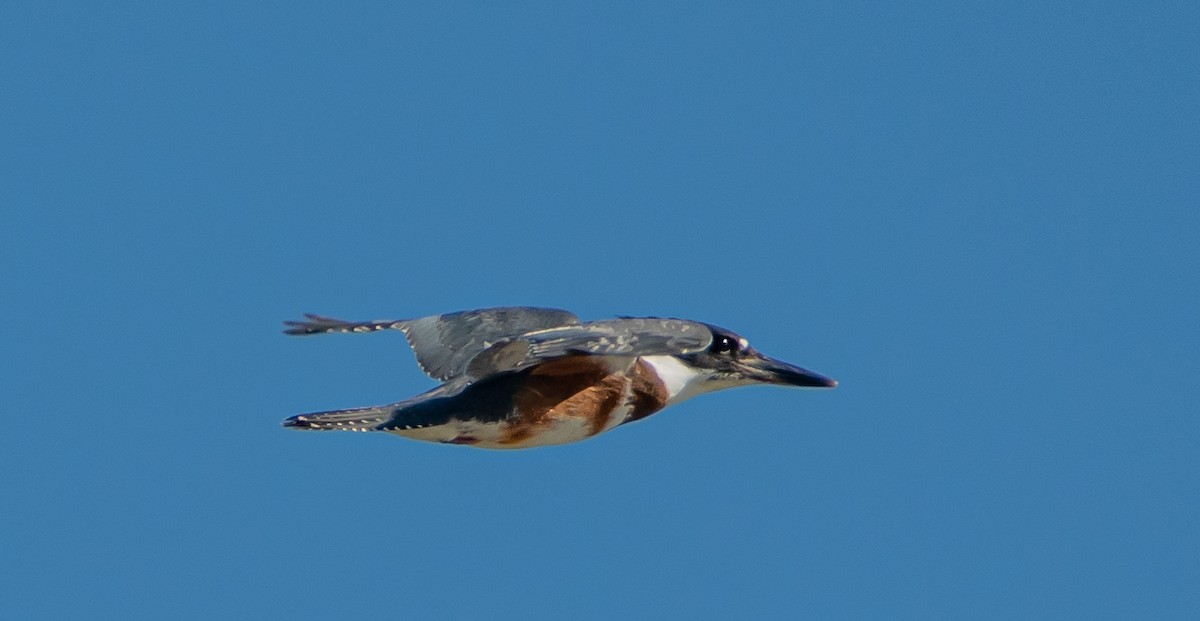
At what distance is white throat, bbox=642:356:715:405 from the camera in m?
10.1

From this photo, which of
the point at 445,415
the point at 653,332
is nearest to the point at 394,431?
the point at 445,415

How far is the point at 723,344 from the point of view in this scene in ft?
33.6

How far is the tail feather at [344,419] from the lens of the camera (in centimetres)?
959

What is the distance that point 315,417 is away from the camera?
9.63m

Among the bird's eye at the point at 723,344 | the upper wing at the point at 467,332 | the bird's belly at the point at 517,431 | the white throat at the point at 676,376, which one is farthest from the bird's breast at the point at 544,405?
the bird's eye at the point at 723,344

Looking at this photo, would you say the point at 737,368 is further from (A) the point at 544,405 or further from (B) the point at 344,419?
(B) the point at 344,419

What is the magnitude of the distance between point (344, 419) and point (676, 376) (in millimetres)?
1973

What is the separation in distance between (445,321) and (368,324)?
2.79 feet

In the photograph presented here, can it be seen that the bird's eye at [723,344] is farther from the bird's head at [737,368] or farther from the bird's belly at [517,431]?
the bird's belly at [517,431]

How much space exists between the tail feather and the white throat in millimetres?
1573

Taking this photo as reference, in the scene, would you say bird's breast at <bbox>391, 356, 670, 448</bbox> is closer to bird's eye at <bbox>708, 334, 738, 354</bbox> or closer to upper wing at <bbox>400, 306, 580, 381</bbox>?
upper wing at <bbox>400, 306, 580, 381</bbox>

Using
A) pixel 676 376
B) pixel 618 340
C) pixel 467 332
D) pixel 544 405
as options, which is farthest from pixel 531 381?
pixel 618 340

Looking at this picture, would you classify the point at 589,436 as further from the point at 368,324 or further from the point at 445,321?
the point at 368,324

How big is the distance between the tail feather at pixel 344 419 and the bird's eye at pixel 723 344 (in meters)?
1.95
